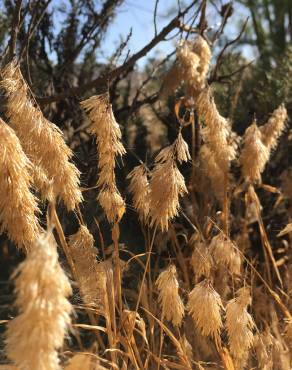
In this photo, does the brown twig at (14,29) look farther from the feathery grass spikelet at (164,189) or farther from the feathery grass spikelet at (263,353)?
the feathery grass spikelet at (263,353)

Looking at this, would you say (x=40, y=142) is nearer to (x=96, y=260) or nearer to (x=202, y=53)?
(x=96, y=260)

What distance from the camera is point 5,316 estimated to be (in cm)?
298

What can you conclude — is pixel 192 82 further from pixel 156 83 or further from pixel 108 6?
pixel 156 83

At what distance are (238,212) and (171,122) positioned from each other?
0.83 m

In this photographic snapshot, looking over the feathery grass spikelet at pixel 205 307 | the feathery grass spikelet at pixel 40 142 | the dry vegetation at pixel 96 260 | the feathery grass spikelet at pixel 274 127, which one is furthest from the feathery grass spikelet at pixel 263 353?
the feathery grass spikelet at pixel 274 127

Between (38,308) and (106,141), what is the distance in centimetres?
76

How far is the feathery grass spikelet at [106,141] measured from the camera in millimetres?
1616

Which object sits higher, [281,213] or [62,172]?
[281,213]

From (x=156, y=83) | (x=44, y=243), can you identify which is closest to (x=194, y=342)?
(x=44, y=243)

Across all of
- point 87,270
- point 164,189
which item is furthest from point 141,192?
point 87,270

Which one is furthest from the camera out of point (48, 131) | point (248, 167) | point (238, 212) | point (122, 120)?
point (122, 120)

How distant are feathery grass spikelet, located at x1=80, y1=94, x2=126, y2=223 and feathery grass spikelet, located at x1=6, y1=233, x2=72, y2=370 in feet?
2.23

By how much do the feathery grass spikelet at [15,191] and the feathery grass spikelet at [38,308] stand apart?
0.38 m

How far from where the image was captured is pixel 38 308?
37.0 inches
